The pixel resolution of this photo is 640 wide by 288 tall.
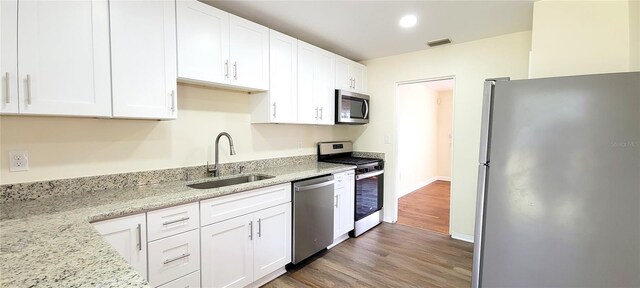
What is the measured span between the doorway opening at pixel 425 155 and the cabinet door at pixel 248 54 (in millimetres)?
2264

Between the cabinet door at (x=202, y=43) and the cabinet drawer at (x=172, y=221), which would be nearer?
the cabinet drawer at (x=172, y=221)

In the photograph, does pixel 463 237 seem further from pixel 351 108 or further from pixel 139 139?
pixel 139 139

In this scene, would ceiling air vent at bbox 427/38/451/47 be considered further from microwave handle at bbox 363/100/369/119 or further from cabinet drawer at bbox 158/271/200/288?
cabinet drawer at bbox 158/271/200/288

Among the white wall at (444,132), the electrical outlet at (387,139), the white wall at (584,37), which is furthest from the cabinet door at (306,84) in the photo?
the white wall at (444,132)

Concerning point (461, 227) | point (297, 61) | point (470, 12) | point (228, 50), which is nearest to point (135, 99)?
point (228, 50)

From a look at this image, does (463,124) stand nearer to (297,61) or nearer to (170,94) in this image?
(297,61)

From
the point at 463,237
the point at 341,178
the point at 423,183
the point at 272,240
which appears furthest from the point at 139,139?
the point at 423,183

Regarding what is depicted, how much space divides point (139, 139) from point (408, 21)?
96.6 inches

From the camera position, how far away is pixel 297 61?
2795 mm

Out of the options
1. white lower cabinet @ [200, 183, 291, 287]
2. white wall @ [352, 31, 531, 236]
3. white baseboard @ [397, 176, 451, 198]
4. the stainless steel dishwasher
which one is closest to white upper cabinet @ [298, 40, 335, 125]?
the stainless steel dishwasher

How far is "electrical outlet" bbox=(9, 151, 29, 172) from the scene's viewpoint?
5.01ft

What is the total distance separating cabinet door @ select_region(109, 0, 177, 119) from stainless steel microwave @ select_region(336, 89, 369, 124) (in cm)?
190

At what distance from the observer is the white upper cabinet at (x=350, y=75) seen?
11.1ft

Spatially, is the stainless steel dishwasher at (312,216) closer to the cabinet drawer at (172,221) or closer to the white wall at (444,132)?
the cabinet drawer at (172,221)
